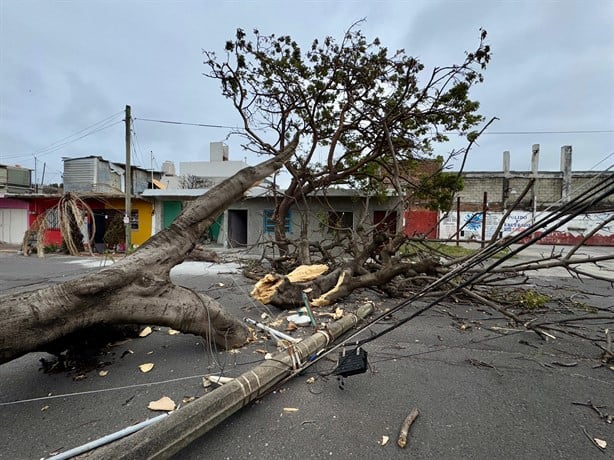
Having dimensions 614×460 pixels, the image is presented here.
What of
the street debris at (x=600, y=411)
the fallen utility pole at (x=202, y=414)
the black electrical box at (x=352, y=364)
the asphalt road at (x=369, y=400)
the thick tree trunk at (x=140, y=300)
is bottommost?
the asphalt road at (x=369, y=400)

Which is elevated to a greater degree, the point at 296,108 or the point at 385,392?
the point at 296,108

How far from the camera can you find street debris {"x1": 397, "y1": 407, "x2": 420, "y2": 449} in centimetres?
189

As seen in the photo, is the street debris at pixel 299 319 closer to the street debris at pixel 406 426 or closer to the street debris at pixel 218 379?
the street debris at pixel 218 379

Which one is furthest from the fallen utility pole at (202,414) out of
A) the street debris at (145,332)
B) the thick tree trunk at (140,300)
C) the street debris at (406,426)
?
the street debris at (145,332)

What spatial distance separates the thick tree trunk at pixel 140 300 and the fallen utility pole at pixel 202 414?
2.80 ft

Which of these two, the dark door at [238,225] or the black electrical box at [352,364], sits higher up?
the dark door at [238,225]

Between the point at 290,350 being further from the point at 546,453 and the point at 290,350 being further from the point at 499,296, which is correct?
the point at 499,296

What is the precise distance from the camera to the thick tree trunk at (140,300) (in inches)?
82.0

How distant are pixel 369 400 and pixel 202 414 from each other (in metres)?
1.25

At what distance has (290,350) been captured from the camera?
2809 mm

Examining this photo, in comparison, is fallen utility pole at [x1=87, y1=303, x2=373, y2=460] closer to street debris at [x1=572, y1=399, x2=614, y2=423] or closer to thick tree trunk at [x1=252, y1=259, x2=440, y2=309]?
thick tree trunk at [x1=252, y1=259, x2=440, y2=309]

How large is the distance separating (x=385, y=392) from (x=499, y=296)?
390cm

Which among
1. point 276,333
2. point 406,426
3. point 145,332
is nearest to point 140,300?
point 145,332

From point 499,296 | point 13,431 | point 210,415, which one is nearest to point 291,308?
point 210,415
